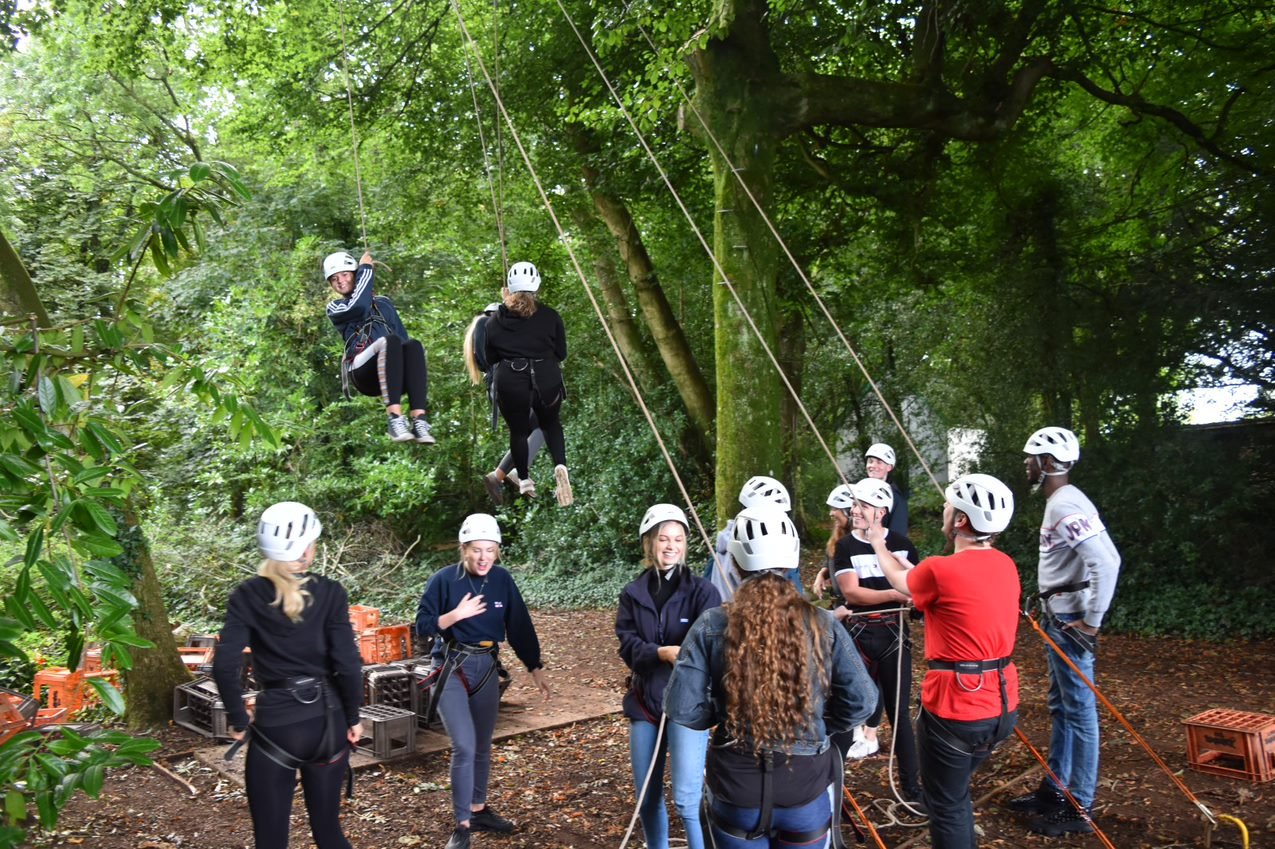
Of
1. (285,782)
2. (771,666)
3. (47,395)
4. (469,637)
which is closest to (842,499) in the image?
(469,637)

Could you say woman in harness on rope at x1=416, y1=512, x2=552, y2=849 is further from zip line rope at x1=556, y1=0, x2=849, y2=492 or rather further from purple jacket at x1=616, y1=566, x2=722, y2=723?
zip line rope at x1=556, y1=0, x2=849, y2=492

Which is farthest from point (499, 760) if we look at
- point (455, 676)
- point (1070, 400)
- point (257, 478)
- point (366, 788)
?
point (257, 478)

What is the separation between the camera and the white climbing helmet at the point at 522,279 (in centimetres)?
544

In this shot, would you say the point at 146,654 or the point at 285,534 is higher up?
the point at 285,534

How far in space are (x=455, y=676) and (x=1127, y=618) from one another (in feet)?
26.9

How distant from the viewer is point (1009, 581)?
373cm

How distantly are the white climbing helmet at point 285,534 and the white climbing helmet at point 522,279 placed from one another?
2182 millimetres

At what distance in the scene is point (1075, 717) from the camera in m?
4.89

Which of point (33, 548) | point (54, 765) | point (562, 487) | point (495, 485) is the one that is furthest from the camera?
point (495, 485)

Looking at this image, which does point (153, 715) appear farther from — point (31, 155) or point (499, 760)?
point (31, 155)

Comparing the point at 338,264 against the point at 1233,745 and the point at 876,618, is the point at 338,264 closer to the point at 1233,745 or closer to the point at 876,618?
the point at 876,618

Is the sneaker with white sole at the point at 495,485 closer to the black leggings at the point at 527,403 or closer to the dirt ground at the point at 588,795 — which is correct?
the black leggings at the point at 527,403

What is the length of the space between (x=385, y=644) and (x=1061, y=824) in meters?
6.07

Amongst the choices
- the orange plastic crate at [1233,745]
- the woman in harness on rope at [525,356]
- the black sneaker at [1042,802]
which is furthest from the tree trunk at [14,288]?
the orange plastic crate at [1233,745]
